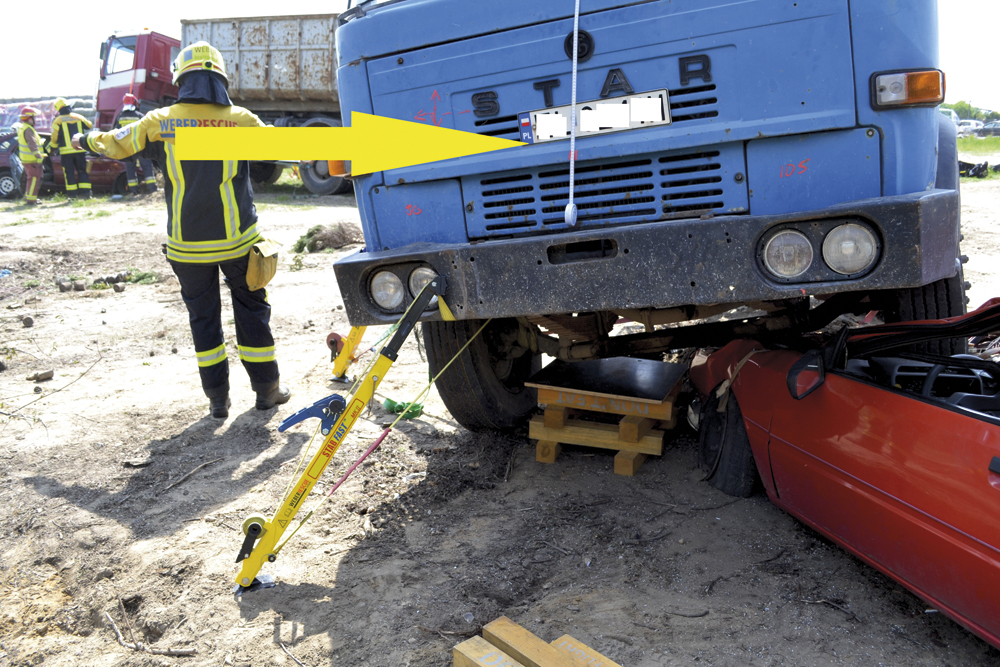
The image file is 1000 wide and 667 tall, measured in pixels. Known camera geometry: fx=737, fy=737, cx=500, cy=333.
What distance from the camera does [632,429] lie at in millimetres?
3518

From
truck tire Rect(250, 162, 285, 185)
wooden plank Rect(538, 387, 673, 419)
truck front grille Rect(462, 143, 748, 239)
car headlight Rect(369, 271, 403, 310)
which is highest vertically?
truck tire Rect(250, 162, 285, 185)

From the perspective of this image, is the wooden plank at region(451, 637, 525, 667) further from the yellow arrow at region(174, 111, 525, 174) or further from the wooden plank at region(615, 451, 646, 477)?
the yellow arrow at region(174, 111, 525, 174)

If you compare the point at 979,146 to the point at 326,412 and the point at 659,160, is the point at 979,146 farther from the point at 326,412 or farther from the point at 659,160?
the point at 326,412

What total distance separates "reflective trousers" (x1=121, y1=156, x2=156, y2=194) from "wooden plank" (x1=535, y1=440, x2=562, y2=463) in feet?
42.4

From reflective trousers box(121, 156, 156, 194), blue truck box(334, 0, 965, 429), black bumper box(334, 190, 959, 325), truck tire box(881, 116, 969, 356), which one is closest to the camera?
black bumper box(334, 190, 959, 325)

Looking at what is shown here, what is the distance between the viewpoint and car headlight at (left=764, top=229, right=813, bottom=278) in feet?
7.60

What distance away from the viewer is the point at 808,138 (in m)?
2.49

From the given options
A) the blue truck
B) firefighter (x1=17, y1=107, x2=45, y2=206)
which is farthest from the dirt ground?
firefighter (x1=17, y1=107, x2=45, y2=206)

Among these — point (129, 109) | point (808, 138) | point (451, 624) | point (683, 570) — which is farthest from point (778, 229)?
point (129, 109)

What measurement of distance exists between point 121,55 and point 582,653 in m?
17.5

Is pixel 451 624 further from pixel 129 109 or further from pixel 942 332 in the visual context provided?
pixel 129 109

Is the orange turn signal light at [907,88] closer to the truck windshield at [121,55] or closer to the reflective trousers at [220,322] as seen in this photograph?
the reflective trousers at [220,322]

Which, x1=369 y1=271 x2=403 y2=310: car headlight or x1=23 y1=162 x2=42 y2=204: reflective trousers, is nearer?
x1=369 y1=271 x2=403 y2=310: car headlight

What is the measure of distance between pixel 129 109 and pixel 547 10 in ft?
12.3
